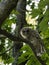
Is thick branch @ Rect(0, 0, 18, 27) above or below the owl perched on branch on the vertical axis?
above

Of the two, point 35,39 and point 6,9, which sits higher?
point 6,9

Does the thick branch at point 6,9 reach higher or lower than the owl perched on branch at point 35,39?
higher

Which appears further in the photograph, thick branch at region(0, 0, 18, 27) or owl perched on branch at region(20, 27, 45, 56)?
owl perched on branch at region(20, 27, 45, 56)

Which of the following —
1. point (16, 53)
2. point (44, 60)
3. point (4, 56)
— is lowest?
point (16, 53)

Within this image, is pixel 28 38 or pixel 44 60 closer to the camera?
pixel 28 38

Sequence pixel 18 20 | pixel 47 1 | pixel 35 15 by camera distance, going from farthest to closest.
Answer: pixel 18 20 < pixel 35 15 < pixel 47 1

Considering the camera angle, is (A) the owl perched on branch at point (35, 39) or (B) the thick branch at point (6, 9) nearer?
(B) the thick branch at point (6, 9)

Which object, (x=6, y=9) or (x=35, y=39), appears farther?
(x=35, y=39)

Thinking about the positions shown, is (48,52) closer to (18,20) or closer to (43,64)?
(43,64)

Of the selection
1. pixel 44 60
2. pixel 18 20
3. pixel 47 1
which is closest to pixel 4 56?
pixel 44 60

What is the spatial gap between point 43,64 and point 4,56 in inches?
26.3

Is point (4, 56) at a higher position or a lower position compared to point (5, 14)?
lower

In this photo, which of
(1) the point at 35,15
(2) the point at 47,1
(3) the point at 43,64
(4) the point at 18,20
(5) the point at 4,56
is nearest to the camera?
(2) the point at 47,1

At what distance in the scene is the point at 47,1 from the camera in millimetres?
1521
